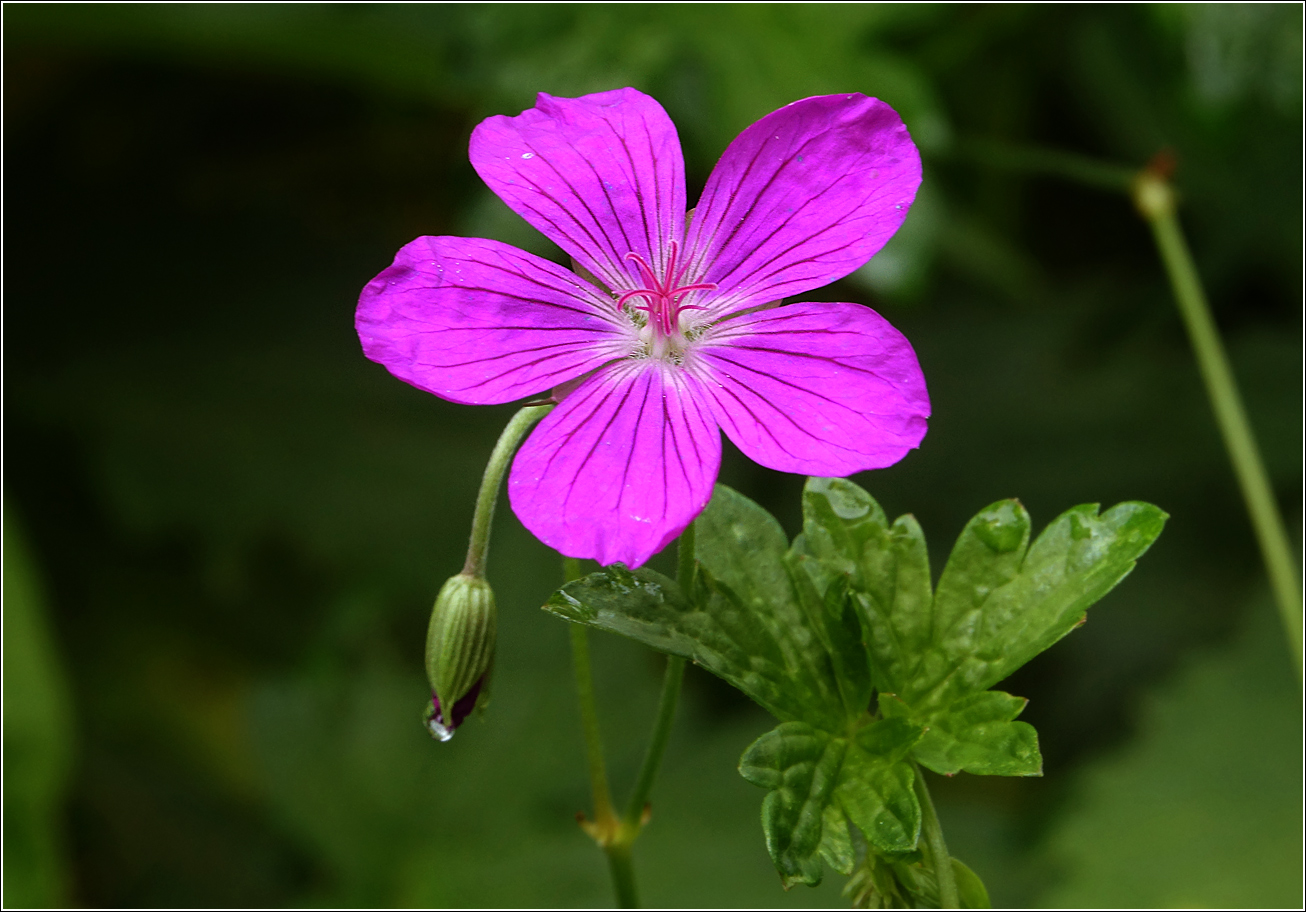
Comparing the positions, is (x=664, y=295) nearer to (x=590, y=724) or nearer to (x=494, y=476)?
(x=494, y=476)

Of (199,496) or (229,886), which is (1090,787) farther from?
(199,496)

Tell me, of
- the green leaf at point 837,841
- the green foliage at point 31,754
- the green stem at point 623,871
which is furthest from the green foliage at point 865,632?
the green foliage at point 31,754

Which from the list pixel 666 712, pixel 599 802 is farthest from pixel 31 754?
pixel 666 712

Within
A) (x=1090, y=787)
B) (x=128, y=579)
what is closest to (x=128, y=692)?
(x=128, y=579)

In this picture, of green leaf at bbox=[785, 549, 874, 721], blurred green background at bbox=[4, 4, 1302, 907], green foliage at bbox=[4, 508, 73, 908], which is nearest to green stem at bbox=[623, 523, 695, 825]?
green leaf at bbox=[785, 549, 874, 721]

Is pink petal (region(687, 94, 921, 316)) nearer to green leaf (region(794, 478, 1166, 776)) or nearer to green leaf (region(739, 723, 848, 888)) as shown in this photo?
green leaf (region(794, 478, 1166, 776))
